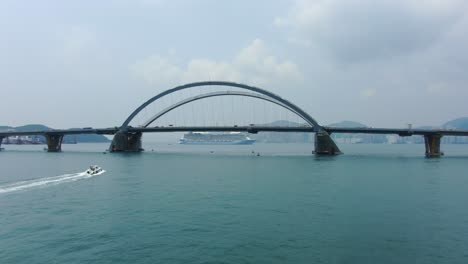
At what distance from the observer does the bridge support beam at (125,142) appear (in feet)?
431

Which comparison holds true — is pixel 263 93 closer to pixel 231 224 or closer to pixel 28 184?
pixel 28 184

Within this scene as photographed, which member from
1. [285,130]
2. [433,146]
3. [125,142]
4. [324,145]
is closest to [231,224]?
[285,130]

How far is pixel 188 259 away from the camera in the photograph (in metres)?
15.9

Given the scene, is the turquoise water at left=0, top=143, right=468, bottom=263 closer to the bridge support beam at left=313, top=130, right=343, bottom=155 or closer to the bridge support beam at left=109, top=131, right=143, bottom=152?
the bridge support beam at left=313, top=130, right=343, bottom=155

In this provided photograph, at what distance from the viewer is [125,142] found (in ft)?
440

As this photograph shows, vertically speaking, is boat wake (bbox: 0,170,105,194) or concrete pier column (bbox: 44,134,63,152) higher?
concrete pier column (bbox: 44,134,63,152)

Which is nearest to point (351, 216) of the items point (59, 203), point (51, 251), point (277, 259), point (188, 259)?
point (277, 259)

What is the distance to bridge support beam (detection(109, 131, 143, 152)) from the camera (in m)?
132

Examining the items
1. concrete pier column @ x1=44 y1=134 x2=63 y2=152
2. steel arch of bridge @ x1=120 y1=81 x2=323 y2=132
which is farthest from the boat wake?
concrete pier column @ x1=44 y1=134 x2=63 y2=152

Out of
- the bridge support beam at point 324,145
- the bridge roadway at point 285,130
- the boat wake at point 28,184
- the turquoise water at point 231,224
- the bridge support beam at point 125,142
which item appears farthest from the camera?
the bridge support beam at point 125,142

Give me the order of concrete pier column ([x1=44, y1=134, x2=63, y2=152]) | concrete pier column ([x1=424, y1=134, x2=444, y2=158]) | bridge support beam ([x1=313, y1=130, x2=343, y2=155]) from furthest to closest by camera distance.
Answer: concrete pier column ([x1=44, y1=134, x2=63, y2=152])
bridge support beam ([x1=313, y1=130, x2=343, y2=155])
concrete pier column ([x1=424, y1=134, x2=444, y2=158])

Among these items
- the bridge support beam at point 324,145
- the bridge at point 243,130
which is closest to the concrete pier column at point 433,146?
the bridge at point 243,130

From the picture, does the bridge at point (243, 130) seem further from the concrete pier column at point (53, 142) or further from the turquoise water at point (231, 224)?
the turquoise water at point (231, 224)

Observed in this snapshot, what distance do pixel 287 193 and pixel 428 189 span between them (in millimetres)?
17608
